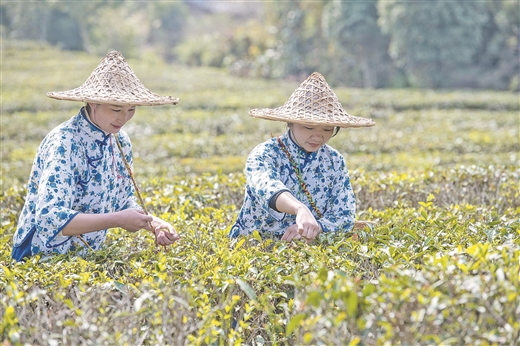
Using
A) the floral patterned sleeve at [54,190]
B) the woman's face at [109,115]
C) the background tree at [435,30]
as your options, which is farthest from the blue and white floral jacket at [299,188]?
the background tree at [435,30]

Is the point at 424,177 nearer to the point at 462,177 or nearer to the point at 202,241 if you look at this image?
the point at 462,177

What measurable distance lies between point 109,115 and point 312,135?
1016 millimetres

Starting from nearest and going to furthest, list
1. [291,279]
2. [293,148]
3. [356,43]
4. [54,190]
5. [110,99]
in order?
[291,279], [54,190], [110,99], [293,148], [356,43]

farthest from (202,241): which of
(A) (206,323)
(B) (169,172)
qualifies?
(B) (169,172)

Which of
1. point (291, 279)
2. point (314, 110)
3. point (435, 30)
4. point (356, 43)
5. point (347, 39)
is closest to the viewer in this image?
point (291, 279)

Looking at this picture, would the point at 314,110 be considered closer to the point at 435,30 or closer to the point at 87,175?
the point at 87,175

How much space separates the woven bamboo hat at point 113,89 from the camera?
2.95m

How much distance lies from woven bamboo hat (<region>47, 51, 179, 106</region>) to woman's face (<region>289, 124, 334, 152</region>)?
646 millimetres

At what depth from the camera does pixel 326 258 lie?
8.94 feet

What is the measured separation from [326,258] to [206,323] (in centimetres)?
67

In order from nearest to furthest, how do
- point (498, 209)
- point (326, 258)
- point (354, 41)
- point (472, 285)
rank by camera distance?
point (472, 285), point (326, 258), point (498, 209), point (354, 41)

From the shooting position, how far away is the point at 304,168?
3.36m

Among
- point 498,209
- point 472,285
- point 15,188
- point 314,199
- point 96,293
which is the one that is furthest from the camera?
point 15,188

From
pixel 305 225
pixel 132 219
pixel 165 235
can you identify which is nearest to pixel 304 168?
pixel 305 225
